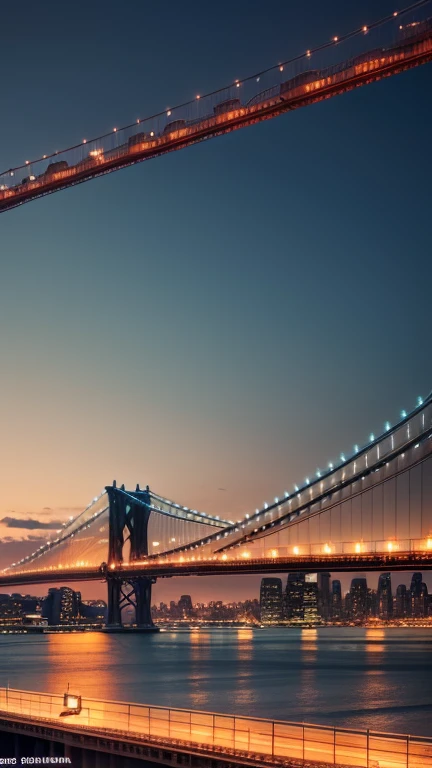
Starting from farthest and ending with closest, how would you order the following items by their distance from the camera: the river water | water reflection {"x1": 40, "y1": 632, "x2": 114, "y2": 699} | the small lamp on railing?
water reflection {"x1": 40, "y1": 632, "x2": 114, "y2": 699} → the river water → the small lamp on railing

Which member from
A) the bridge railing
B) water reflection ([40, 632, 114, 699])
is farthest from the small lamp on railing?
water reflection ([40, 632, 114, 699])

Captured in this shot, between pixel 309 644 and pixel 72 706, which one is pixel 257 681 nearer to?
pixel 72 706

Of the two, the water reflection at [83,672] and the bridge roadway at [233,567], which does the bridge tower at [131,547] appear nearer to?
the bridge roadway at [233,567]

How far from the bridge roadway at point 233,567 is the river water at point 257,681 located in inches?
245

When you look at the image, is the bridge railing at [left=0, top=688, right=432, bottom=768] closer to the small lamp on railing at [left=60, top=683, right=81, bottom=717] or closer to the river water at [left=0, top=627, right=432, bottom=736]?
the small lamp on railing at [left=60, top=683, right=81, bottom=717]

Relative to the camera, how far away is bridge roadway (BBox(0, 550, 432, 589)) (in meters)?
62.0

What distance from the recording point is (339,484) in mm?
78000

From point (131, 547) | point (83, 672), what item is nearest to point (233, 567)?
point (83, 672)

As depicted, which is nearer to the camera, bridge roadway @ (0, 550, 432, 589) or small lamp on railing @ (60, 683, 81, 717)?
small lamp on railing @ (60, 683, 81, 717)

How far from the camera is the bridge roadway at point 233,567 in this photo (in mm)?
62000

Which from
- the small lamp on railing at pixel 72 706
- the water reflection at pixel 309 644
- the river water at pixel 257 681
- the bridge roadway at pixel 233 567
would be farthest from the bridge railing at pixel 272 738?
the water reflection at pixel 309 644

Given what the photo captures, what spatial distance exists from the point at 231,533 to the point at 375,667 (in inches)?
852

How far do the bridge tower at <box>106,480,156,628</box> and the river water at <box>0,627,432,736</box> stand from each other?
21794 millimetres

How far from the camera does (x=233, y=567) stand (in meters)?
76.5
